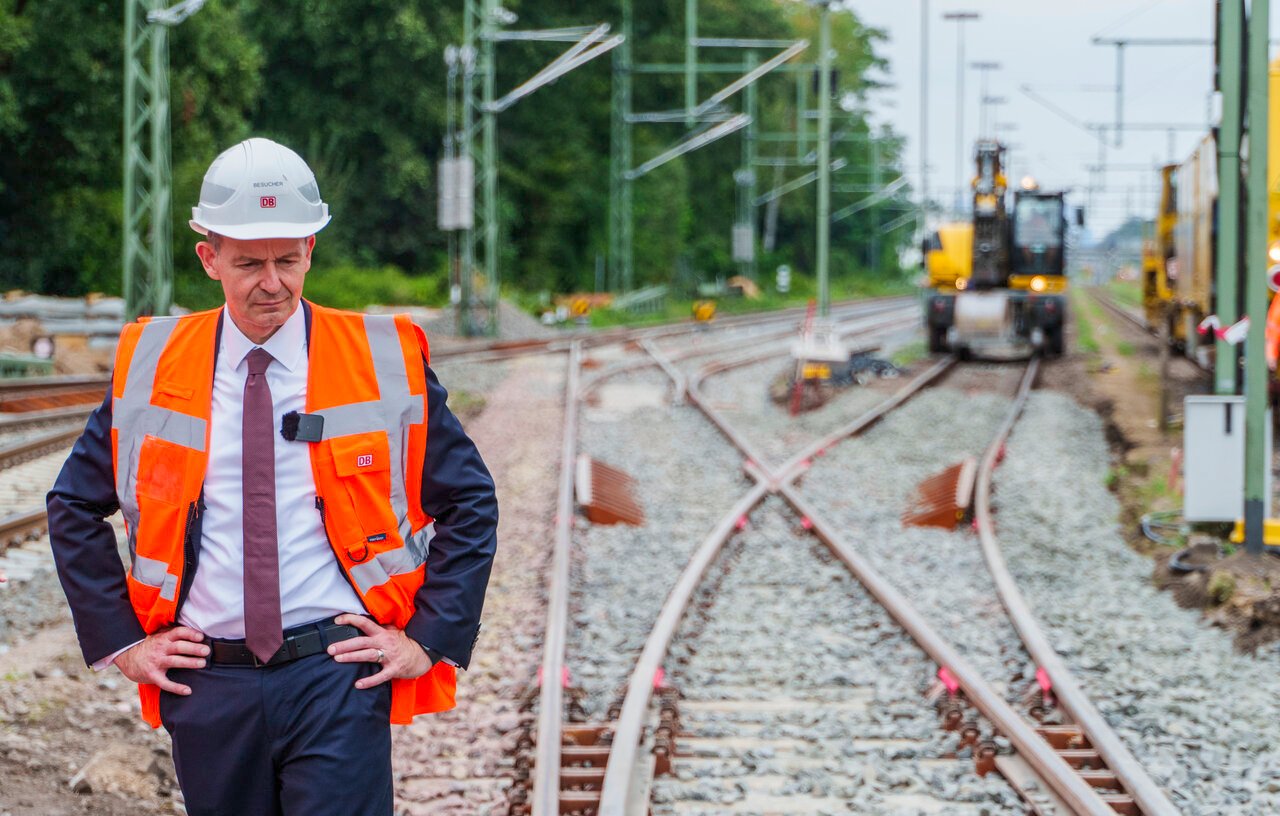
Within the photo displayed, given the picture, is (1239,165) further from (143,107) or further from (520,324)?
(520,324)

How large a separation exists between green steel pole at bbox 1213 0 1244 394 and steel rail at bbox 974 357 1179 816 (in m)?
2.04

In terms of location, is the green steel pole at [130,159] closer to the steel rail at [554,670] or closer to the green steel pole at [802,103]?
the steel rail at [554,670]

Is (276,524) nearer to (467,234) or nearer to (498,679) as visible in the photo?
(498,679)

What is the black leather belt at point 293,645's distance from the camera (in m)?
2.88

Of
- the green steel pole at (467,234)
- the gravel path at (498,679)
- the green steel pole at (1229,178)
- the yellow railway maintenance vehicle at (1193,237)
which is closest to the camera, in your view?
the gravel path at (498,679)

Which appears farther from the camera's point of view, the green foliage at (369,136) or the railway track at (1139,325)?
the green foliage at (369,136)

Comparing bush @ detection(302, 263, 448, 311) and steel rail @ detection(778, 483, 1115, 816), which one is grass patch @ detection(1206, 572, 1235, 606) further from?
bush @ detection(302, 263, 448, 311)

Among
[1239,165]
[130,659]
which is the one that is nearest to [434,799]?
[130,659]

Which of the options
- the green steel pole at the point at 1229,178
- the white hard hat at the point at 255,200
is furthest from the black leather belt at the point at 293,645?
the green steel pole at the point at 1229,178

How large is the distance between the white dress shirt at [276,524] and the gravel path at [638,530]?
360cm

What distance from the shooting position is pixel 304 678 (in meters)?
2.88

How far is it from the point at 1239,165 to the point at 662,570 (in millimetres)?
5019

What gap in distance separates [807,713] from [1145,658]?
2.00m

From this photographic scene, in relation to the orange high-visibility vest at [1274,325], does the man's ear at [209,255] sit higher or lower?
higher
